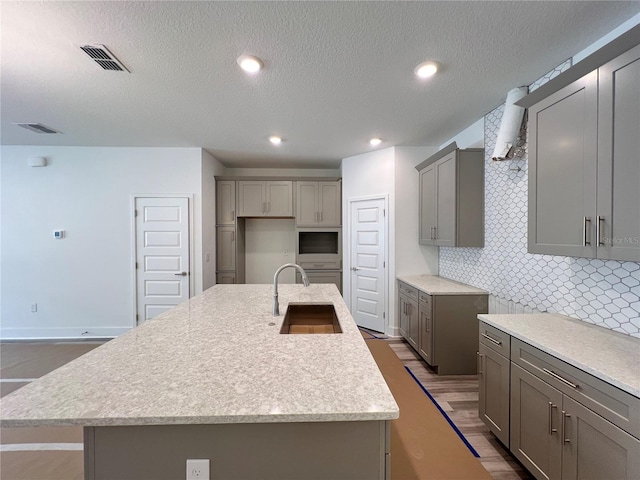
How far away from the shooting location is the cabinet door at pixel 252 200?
4.58 meters

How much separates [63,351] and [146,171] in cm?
270

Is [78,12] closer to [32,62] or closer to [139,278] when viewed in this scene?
[32,62]

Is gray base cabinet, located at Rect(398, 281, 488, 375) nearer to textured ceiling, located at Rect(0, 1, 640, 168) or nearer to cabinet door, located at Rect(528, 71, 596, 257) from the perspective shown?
cabinet door, located at Rect(528, 71, 596, 257)

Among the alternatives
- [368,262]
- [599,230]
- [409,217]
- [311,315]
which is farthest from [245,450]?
[409,217]

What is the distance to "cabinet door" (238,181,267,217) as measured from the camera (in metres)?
4.58

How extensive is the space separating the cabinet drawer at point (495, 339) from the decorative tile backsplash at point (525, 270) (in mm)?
608

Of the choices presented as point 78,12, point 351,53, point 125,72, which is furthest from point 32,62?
point 351,53

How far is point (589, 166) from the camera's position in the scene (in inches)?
54.9

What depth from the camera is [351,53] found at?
182cm

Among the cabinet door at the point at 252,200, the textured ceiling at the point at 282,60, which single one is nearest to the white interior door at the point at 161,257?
the cabinet door at the point at 252,200

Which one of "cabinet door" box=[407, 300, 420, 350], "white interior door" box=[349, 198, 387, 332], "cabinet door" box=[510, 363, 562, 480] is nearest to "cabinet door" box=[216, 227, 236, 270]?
"white interior door" box=[349, 198, 387, 332]

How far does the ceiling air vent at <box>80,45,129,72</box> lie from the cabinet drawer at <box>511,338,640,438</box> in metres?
3.37

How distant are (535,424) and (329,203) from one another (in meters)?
3.72

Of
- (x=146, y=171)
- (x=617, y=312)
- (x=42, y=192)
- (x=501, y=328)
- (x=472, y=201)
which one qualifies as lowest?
(x=501, y=328)
